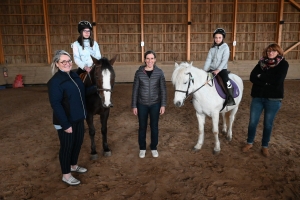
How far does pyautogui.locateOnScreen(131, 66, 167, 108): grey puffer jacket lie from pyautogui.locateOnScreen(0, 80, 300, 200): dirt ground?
90cm

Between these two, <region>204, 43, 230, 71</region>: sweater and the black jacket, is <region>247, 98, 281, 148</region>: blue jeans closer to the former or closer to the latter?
the black jacket

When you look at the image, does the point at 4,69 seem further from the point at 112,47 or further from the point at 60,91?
the point at 60,91

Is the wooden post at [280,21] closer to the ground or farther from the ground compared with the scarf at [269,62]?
farther from the ground

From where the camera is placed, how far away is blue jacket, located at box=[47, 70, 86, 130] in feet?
7.49

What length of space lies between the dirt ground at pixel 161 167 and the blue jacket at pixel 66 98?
854mm

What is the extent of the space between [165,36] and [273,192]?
897cm

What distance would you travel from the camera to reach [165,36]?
1058 centimetres

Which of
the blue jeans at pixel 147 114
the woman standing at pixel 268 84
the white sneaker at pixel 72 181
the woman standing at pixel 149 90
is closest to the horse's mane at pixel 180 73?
the woman standing at pixel 149 90

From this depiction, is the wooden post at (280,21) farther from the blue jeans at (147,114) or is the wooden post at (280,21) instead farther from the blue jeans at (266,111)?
the blue jeans at (147,114)

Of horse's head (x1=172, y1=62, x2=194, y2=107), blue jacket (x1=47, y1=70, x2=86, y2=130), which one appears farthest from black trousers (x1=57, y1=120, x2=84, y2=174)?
horse's head (x1=172, y1=62, x2=194, y2=107)

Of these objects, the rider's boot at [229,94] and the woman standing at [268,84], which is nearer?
the woman standing at [268,84]

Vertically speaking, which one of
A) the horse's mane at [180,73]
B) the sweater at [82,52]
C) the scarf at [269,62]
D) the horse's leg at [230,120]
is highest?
the sweater at [82,52]

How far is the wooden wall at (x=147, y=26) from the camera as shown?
1002 centimetres

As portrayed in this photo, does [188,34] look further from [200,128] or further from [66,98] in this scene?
[66,98]
